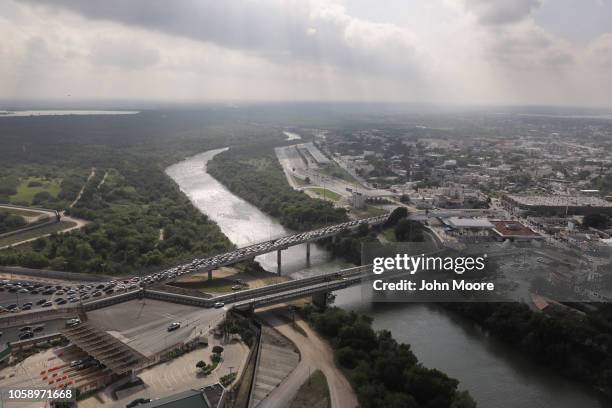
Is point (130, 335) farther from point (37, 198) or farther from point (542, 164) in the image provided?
point (542, 164)

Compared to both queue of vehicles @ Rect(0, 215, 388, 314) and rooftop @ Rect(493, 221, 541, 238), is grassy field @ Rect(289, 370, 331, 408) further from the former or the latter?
rooftop @ Rect(493, 221, 541, 238)

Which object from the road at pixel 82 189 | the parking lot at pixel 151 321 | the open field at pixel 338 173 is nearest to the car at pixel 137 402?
the parking lot at pixel 151 321

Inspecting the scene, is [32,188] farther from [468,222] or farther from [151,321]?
[468,222]

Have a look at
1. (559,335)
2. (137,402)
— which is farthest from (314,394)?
(559,335)

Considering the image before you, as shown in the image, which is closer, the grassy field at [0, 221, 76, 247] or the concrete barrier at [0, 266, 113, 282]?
the concrete barrier at [0, 266, 113, 282]

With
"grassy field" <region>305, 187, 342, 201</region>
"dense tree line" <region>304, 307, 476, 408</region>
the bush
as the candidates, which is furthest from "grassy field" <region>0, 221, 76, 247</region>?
"grassy field" <region>305, 187, 342, 201</region>

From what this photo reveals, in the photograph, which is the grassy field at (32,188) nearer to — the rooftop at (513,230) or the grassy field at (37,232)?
the grassy field at (37,232)
